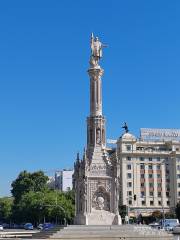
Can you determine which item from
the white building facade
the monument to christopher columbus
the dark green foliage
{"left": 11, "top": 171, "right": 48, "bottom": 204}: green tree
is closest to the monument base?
the monument to christopher columbus

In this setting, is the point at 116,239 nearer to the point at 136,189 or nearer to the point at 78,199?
the point at 78,199

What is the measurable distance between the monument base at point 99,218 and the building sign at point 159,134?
71.3 m

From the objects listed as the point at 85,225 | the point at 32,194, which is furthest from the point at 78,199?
the point at 32,194

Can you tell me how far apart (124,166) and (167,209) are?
47.8ft

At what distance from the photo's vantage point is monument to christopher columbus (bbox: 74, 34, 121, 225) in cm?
5122

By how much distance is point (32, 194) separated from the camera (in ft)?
354

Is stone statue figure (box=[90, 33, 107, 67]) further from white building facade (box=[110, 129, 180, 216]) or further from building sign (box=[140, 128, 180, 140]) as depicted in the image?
building sign (box=[140, 128, 180, 140])

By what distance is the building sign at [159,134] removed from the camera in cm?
12250

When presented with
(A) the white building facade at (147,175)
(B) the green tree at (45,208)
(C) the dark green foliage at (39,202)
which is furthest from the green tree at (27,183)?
(A) the white building facade at (147,175)

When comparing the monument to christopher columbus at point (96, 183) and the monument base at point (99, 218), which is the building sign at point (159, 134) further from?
the monument base at point (99, 218)

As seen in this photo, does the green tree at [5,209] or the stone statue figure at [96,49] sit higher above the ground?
the stone statue figure at [96,49]

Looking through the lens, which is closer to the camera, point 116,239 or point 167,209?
point 116,239

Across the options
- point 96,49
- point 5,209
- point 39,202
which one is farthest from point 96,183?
point 5,209

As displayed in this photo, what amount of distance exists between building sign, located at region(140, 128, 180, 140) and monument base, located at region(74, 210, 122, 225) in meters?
71.3
